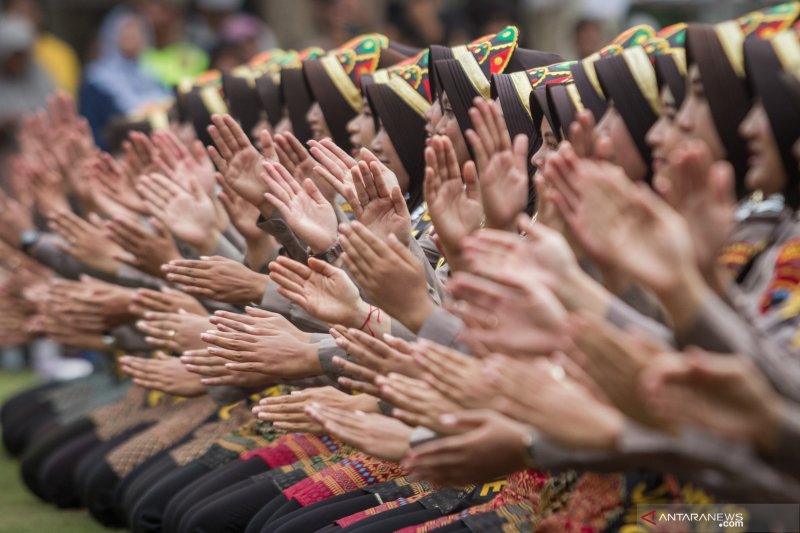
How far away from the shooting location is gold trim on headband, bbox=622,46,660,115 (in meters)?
3.63

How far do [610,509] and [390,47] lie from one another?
3235 millimetres

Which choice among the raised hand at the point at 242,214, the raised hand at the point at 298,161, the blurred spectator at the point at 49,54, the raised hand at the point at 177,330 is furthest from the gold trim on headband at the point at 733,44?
the blurred spectator at the point at 49,54

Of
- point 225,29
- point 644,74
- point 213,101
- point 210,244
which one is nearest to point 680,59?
point 644,74

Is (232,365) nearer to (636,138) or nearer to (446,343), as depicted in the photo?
(446,343)

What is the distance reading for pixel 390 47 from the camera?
19.3 feet

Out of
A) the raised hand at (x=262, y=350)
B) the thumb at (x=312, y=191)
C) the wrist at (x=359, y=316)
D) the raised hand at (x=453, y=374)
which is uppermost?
A: the thumb at (x=312, y=191)

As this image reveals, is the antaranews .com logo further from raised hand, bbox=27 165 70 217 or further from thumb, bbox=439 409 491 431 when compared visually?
raised hand, bbox=27 165 70 217

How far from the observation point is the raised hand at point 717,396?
2.35 meters

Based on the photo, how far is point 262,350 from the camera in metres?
3.80

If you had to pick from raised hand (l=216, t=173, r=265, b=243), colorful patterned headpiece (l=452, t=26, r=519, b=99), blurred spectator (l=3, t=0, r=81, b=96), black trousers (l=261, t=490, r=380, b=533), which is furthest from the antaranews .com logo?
blurred spectator (l=3, t=0, r=81, b=96)

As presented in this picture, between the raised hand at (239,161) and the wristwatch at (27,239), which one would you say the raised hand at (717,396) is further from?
the wristwatch at (27,239)

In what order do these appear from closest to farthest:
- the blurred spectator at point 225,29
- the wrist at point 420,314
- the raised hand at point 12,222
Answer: the wrist at point 420,314
the raised hand at point 12,222
the blurred spectator at point 225,29

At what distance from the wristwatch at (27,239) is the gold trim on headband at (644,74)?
149 inches

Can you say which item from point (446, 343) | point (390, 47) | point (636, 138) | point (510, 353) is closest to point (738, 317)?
point (510, 353)
